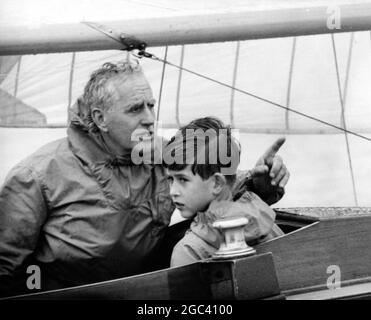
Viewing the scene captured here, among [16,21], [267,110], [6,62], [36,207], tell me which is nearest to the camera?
[36,207]

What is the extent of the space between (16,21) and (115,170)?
74 centimetres

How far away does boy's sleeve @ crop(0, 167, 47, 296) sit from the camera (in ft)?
6.19

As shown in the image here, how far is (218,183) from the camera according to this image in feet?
6.08

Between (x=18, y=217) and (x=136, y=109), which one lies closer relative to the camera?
(x=18, y=217)

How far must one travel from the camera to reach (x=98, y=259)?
194 cm

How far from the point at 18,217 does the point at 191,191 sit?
37cm

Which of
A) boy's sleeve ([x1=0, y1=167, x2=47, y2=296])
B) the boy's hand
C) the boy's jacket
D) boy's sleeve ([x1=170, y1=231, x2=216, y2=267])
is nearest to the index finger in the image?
the boy's hand

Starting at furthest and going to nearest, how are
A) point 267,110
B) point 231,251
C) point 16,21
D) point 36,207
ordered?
point 267,110 < point 16,21 < point 36,207 < point 231,251

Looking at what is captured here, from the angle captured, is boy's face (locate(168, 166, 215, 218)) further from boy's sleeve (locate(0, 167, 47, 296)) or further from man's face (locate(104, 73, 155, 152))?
boy's sleeve (locate(0, 167, 47, 296))

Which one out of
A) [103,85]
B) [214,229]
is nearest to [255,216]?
[214,229]

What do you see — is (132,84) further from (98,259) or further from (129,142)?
(98,259)

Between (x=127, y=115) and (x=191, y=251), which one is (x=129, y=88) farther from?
(x=191, y=251)


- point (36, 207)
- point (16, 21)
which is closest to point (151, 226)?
point (36, 207)
